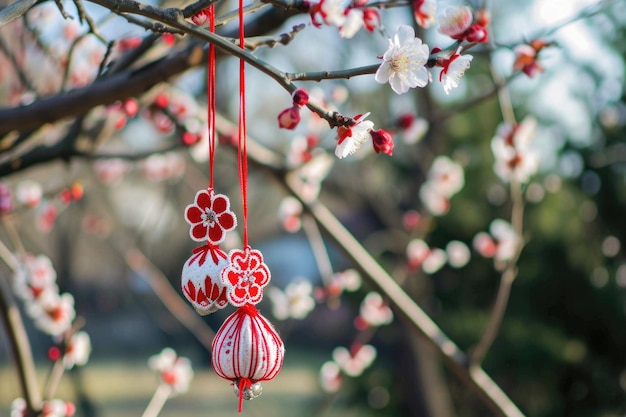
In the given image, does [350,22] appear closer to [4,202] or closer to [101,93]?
[101,93]

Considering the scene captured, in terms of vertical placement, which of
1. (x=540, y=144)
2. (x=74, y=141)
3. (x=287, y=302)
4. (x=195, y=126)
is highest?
(x=74, y=141)

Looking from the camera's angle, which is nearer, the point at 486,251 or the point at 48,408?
the point at 48,408

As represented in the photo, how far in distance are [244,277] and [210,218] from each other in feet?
0.38

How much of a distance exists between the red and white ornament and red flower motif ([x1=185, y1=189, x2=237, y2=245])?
0.04 m

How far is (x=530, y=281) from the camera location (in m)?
4.52

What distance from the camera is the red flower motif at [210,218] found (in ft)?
3.72

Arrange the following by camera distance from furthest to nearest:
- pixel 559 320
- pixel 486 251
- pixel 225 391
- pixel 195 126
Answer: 1. pixel 225 391
2. pixel 559 320
3. pixel 486 251
4. pixel 195 126

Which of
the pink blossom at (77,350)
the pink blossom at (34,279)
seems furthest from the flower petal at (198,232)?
the pink blossom at (34,279)

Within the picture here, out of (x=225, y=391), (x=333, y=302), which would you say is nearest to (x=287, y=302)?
(x=333, y=302)

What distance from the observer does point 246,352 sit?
3.60ft

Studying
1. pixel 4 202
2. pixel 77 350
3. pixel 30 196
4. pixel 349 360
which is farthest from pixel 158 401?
pixel 349 360

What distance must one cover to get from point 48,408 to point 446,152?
128 inches

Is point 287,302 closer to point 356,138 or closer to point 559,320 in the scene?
point 559,320

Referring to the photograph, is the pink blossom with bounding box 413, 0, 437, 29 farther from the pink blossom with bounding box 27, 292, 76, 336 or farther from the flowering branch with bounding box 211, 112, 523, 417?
the pink blossom with bounding box 27, 292, 76, 336
